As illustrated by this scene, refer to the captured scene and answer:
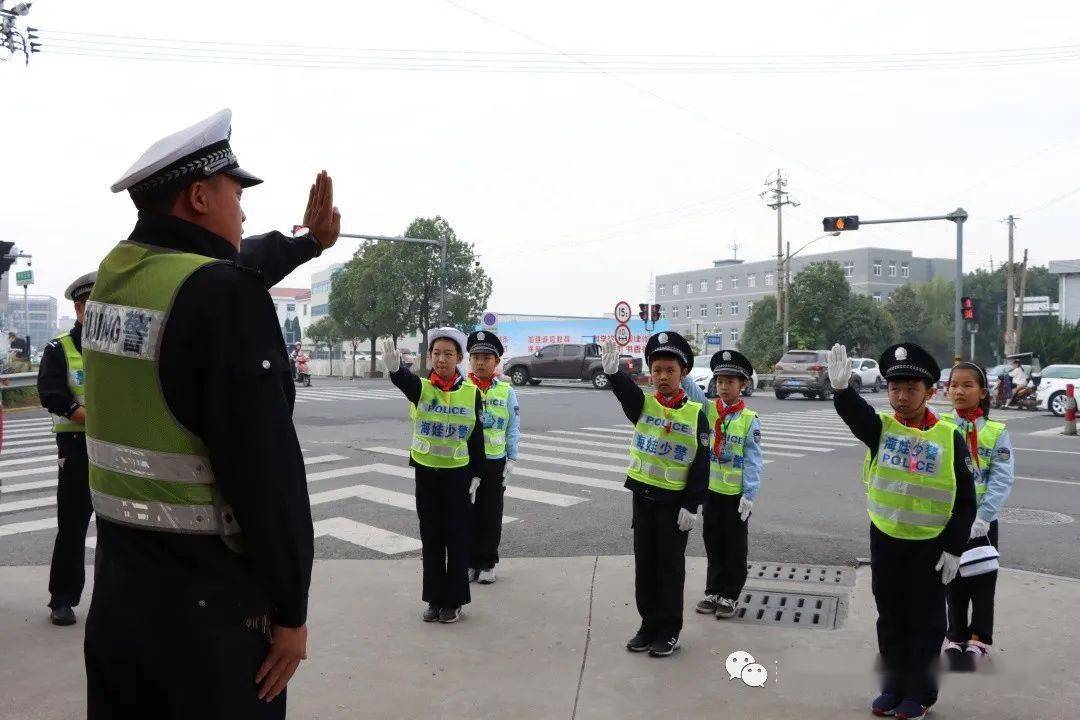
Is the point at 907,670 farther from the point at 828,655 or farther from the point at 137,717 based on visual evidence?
the point at 137,717

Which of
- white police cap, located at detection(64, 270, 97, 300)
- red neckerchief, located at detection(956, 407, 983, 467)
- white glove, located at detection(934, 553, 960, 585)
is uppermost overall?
white police cap, located at detection(64, 270, 97, 300)

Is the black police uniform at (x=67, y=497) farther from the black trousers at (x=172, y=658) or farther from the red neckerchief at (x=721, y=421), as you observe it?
the red neckerchief at (x=721, y=421)

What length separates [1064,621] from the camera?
5254 millimetres

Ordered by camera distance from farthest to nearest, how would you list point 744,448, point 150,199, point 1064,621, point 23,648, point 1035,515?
point 1035,515
point 744,448
point 1064,621
point 23,648
point 150,199

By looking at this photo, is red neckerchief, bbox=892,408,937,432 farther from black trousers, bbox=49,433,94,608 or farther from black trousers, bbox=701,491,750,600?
black trousers, bbox=49,433,94,608

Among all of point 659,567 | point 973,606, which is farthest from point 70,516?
point 973,606

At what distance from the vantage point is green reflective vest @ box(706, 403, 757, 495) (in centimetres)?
574

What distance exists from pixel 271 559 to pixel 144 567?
0.95ft

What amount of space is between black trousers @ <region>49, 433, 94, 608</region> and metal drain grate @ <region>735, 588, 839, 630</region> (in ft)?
13.0

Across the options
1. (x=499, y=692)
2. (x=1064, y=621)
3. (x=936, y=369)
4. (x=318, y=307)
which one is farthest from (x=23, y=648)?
(x=318, y=307)

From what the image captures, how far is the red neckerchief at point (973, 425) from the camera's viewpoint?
467cm

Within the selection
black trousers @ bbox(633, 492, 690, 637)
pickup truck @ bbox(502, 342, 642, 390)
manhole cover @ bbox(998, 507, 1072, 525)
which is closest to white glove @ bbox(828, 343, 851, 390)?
black trousers @ bbox(633, 492, 690, 637)

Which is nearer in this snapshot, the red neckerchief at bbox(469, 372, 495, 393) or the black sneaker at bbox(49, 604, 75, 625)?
the black sneaker at bbox(49, 604, 75, 625)

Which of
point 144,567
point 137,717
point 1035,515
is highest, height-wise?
point 144,567
